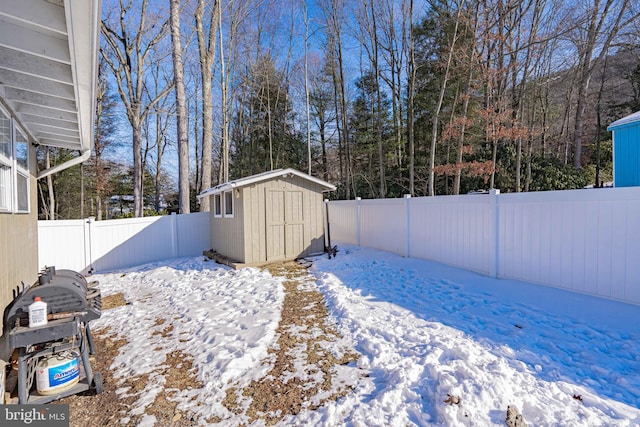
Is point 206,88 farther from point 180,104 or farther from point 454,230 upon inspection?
point 454,230

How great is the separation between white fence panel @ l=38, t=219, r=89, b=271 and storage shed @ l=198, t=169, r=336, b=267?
2873 millimetres

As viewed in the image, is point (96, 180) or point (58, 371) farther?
point (96, 180)

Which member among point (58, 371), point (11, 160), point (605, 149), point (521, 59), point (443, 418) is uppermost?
point (521, 59)

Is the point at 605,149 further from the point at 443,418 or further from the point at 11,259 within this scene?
the point at 11,259

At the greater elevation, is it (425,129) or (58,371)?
(425,129)

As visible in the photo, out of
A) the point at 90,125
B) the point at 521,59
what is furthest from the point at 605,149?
the point at 90,125

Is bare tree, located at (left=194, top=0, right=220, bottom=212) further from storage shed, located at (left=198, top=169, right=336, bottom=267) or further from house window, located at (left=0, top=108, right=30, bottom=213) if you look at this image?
house window, located at (left=0, top=108, right=30, bottom=213)

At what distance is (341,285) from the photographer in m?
5.18

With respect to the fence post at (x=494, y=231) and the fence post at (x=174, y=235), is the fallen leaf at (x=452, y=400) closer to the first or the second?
the fence post at (x=494, y=231)

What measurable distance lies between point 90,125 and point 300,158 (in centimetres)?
1401

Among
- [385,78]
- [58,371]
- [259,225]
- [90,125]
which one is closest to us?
[58,371]

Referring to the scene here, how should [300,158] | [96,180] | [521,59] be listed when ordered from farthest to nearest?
[300,158] → [96,180] → [521,59]

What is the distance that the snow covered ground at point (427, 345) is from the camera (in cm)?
209

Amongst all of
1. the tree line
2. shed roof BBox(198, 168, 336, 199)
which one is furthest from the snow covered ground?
the tree line
